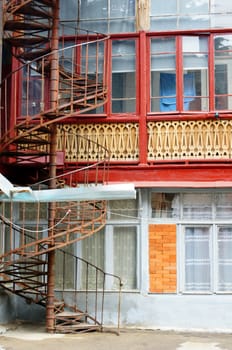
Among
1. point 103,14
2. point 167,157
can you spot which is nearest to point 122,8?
point 103,14

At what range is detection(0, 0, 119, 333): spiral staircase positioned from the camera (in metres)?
12.1

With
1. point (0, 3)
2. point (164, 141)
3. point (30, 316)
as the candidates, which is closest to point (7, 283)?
point (30, 316)

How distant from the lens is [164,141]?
1312 centimetres

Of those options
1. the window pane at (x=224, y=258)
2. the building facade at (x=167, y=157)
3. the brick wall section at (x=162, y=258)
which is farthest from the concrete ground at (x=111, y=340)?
the window pane at (x=224, y=258)

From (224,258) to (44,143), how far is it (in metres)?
4.46

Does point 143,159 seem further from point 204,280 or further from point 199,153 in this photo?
point 204,280

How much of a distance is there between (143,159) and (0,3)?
4.64 m

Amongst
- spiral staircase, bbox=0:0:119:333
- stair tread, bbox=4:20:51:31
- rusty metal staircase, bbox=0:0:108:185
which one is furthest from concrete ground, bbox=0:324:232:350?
stair tread, bbox=4:20:51:31

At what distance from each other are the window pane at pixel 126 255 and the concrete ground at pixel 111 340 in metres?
1.14

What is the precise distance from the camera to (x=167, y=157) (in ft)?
43.0

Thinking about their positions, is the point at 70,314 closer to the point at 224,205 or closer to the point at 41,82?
the point at 224,205

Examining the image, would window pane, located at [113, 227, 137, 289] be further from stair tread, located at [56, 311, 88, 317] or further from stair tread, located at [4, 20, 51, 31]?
stair tread, located at [4, 20, 51, 31]

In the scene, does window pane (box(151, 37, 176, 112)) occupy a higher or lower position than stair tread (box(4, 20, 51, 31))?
lower

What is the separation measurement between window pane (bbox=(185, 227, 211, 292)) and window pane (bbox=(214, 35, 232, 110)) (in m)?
2.74
